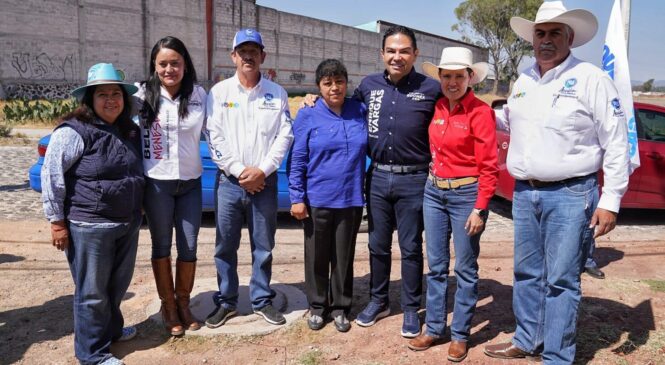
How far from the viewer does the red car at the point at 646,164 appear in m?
7.29

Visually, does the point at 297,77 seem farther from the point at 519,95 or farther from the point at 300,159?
the point at 519,95

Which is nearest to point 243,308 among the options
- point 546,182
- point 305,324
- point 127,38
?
point 305,324

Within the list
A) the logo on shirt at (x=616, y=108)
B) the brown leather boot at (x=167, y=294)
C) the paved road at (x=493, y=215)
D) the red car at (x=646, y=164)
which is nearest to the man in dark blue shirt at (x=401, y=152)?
the logo on shirt at (x=616, y=108)

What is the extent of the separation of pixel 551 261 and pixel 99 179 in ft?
9.11

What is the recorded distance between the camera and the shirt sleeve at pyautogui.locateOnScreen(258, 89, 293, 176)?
3.84 metres

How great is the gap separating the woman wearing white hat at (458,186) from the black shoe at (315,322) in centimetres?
70

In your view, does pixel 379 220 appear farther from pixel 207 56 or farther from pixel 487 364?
pixel 207 56

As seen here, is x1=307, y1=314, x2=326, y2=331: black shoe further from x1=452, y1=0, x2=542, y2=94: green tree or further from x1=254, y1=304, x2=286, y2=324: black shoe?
x1=452, y1=0, x2=542, y2=94: green tree

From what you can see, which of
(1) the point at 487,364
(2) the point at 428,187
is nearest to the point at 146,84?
(2) the point at 428,187

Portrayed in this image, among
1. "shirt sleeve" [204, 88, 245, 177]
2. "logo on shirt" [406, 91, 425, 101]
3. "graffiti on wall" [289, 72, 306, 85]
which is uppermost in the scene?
"graffiti on wall" [289, 72, 306, 85]

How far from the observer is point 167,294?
394 cm

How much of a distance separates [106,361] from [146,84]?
1841mm

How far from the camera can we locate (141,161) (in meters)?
3.63

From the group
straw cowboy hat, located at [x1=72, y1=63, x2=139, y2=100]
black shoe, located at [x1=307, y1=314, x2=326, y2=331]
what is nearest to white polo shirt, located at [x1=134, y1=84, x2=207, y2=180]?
straw cowboy hat, located at [x1=72, y1=63, x2=139, y2=100]
